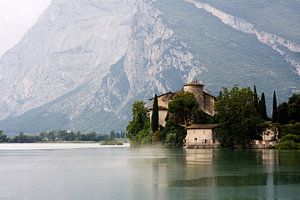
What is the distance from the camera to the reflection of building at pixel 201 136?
89.9 metres

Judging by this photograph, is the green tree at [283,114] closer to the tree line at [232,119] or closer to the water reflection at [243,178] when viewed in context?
the tree line at [232,119]

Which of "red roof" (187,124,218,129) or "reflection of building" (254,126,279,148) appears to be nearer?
"reflection of building" (254,126,279,148)

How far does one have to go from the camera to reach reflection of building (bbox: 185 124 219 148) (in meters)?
89.9

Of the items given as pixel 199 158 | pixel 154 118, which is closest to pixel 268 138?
pixel 154 118

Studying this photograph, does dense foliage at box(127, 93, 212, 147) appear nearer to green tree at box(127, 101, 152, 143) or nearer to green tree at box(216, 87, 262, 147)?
green tree at box(127, 101, 152, 143)

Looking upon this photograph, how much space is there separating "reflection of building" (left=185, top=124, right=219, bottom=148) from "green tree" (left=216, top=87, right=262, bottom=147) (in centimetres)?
217

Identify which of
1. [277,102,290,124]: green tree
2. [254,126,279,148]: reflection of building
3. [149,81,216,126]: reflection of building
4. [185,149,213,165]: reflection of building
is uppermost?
[149,81,216,126]: reflection of building

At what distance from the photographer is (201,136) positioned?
9069cm

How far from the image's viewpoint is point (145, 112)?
353 feet

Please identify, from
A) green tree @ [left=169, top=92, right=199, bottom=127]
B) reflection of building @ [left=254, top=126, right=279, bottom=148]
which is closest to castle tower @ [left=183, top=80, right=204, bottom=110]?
green tree @ [left=169, top=92, right=199, bottom=127]

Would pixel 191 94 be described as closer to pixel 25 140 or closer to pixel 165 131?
pixel 165 131

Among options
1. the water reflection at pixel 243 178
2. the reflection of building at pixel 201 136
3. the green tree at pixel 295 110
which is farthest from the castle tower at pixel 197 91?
the water reflection at pixel 243 178

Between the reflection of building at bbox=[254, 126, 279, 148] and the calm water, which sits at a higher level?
the reflection of building at bbox=[254, 126, 279, 148]

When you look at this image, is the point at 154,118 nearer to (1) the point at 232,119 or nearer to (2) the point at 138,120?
(2) the point at 138,120
